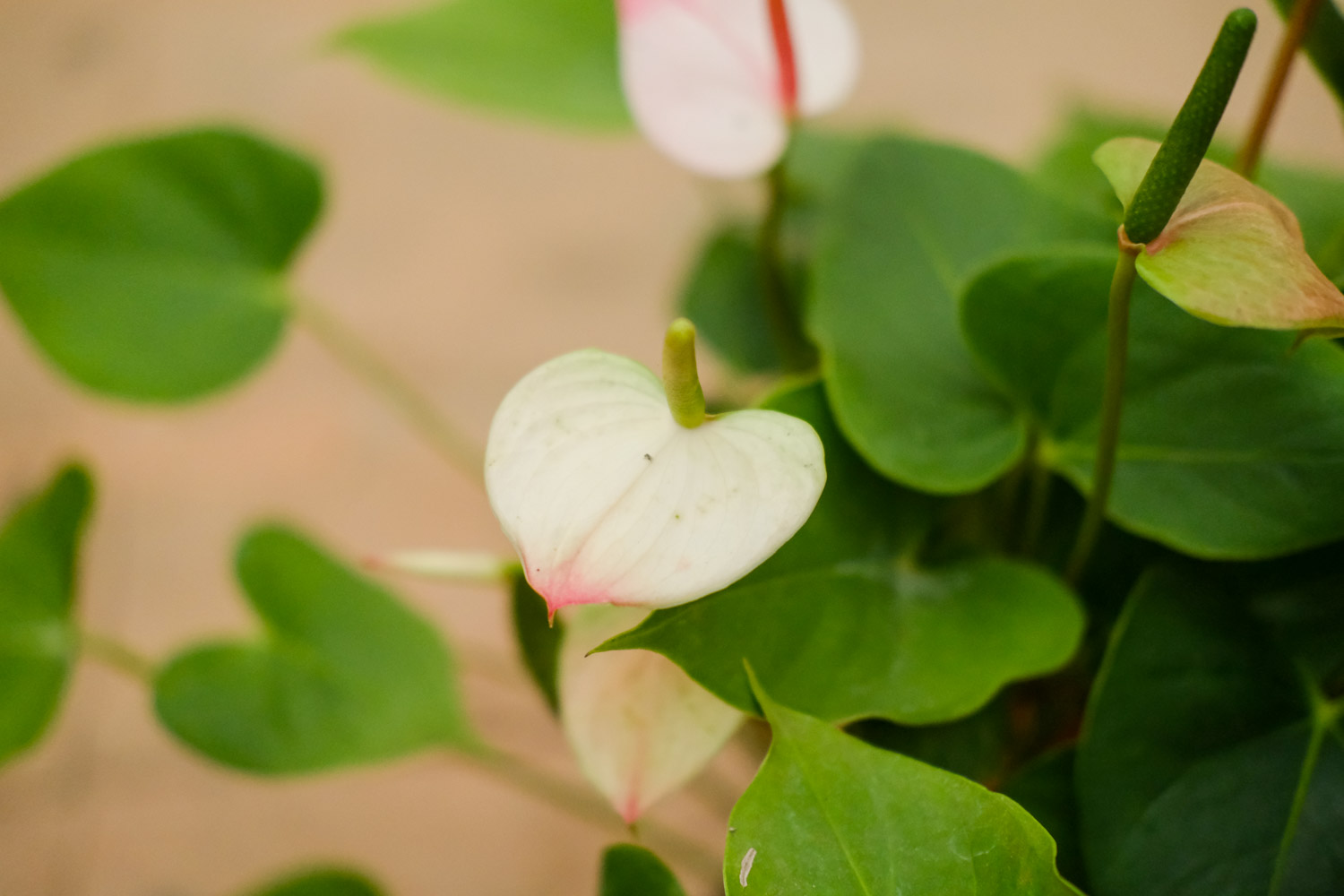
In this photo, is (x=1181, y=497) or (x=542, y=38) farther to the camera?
(x=542, y=38)

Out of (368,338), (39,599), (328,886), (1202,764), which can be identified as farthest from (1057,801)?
(368,338)

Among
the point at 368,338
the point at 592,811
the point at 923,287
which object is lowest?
the point at 592,811

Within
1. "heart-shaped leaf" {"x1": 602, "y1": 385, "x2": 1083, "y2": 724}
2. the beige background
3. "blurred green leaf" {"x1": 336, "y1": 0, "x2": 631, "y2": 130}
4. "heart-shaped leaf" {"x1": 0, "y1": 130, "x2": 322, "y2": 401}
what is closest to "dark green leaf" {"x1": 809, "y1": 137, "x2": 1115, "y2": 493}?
"heart-shaped leaf" {"x1": 602, "y1": 385, "x2": 1083, "y2": 724}

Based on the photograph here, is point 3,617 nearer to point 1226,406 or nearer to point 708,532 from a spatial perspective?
point 708,532

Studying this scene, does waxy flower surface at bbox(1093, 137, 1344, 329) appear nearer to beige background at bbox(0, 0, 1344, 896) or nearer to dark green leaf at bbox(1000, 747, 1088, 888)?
dark green leaf at bbox(1000, 747, 1088, 888)

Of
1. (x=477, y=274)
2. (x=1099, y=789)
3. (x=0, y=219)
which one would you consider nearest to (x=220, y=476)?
(x=477, y=274)

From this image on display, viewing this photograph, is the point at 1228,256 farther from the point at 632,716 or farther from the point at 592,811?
the point at 592,811
